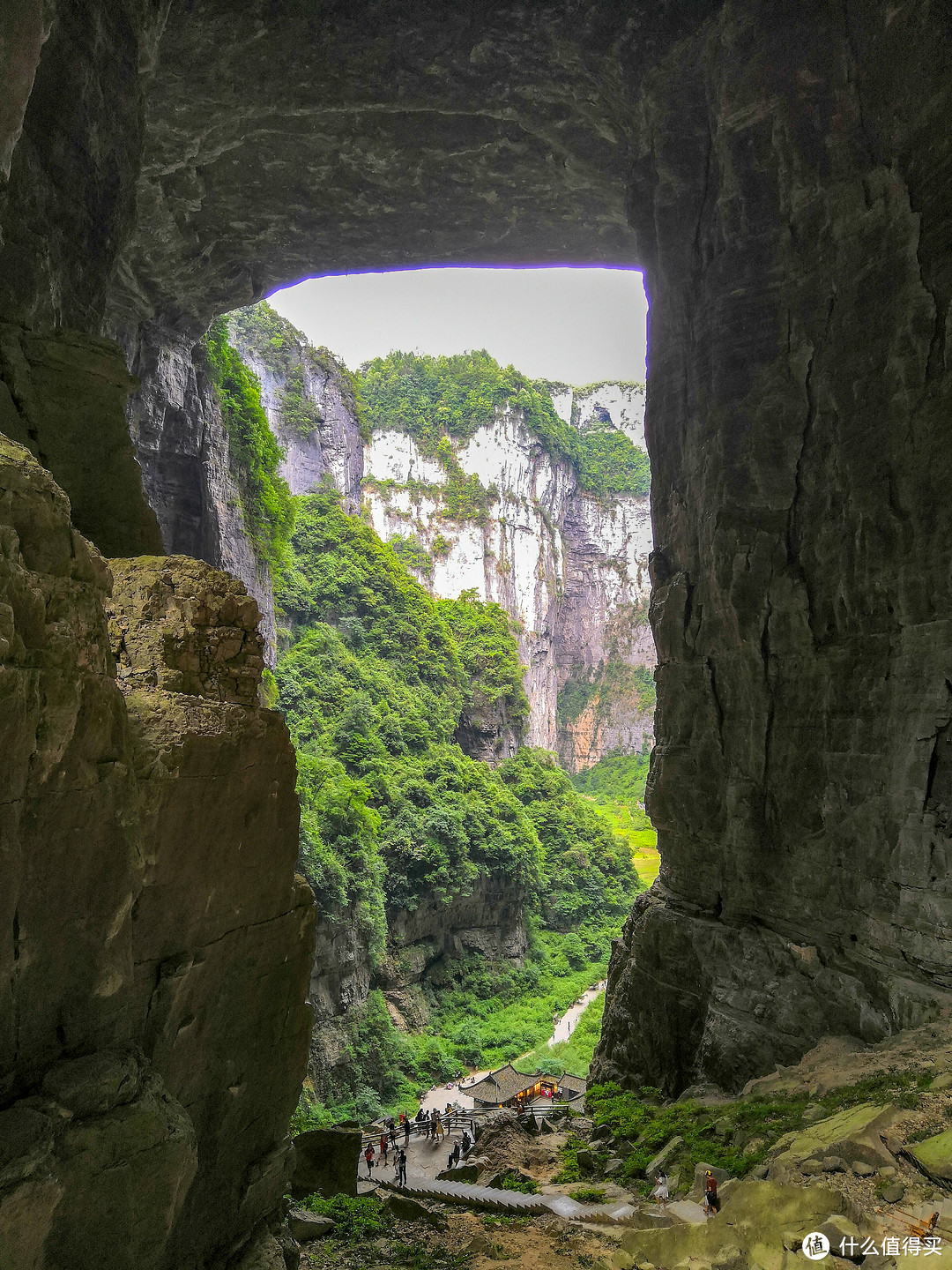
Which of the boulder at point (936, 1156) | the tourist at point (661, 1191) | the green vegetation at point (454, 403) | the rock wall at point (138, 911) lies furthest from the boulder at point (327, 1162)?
the green vegetation at point (454, 403)

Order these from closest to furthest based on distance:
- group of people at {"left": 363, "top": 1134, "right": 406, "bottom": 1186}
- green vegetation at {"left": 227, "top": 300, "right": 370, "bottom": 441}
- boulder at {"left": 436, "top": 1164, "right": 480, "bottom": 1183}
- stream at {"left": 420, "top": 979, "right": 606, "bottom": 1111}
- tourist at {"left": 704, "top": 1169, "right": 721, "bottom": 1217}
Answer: tourist at {"left": 704, "top": 1169, "right": 721, "bottom": 1217} < boulder at {"left": 436, "top": 1164, "right": 480, "bottom": 1183} < group of people at {"left": 363, "top": 1134, "right": 406, "bottom": 1186} < stream at {"left": 420, "top": 979, "right": 606, "bottom": 1111} < green vegetation at {"left": 227, "top": 300, "right": 370, "bottom": 441}

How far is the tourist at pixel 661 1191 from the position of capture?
285 inches

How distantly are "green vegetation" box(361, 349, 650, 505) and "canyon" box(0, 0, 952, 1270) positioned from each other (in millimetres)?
45207

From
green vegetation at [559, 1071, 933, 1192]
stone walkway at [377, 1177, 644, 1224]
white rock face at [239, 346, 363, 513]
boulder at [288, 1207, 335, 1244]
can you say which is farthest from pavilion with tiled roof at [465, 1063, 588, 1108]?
white rock face at [239, 346, 363, 513]

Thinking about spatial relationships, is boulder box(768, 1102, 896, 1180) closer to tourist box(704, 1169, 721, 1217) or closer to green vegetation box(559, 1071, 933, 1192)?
green vegetation box(559, 1071, 933, 1192)

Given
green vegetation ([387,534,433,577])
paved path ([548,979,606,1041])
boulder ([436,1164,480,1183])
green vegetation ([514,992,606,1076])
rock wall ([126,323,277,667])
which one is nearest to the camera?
boulder ([436,1164,480,1183])

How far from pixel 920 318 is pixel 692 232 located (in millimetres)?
4732

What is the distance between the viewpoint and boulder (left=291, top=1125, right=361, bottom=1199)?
33.3ft

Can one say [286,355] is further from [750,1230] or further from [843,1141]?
[750,1230]

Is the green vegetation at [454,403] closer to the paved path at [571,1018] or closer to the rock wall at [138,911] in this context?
the paved path at [571,1018]

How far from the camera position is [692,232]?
12414 mm

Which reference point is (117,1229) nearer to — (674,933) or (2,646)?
(2,646)

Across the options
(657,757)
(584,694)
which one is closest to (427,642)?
(657,757)

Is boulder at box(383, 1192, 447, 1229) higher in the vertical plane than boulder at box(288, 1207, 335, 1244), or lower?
lower
